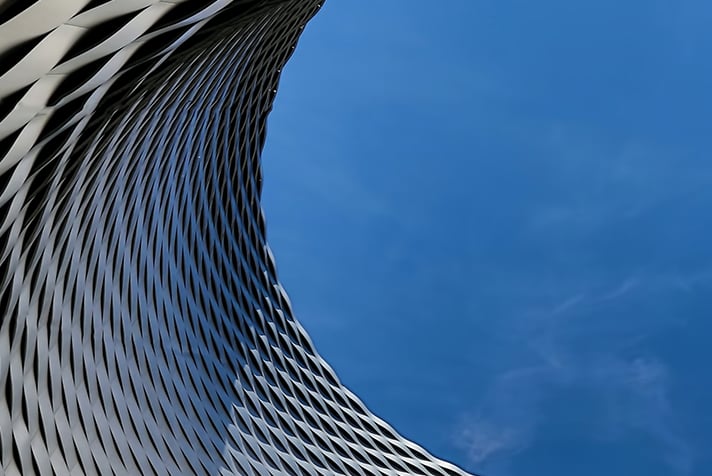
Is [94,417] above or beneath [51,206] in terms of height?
beneath

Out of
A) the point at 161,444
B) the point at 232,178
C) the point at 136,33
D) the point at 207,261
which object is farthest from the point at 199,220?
the point at 136,33

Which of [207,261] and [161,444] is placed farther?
[207,261]

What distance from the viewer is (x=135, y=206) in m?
28.7

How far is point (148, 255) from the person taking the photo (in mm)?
31531

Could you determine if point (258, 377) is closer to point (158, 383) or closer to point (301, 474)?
point (301, 474)

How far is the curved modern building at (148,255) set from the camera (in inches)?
430

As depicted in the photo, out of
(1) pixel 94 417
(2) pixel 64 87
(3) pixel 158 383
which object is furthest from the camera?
(3) pixel 158 383

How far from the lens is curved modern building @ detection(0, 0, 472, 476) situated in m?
10.9

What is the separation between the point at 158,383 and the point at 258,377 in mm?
17711

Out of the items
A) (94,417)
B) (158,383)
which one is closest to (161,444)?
(158,383)

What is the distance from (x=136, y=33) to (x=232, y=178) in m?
37.9

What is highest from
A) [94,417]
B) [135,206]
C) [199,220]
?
[199,220]

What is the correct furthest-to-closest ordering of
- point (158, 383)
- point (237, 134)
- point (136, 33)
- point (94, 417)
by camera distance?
point (237, 134) → point (158, 383) → point (94, 417) → point (136, 33)

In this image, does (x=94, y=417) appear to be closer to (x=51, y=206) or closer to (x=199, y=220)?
(x=51, y=206)
